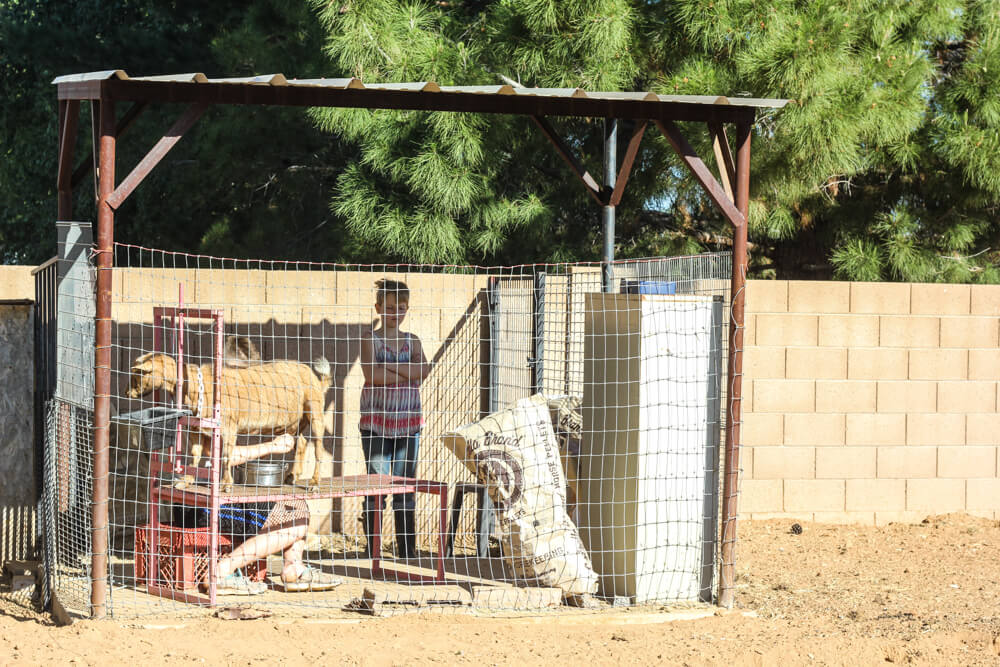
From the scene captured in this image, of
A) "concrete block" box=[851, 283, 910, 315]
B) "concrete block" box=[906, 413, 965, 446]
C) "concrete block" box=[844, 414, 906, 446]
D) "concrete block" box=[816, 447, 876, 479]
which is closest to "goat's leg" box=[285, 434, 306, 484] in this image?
"concrete block" box=[816, 447, 876, 479]

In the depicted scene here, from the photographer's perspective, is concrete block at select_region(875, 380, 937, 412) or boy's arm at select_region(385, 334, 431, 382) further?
concrete block at select_region(875, 380, 937, 412)

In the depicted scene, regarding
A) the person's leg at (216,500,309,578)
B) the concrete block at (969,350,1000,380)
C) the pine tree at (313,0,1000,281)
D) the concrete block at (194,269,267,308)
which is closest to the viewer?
the person's leg at (216,500,309,578)

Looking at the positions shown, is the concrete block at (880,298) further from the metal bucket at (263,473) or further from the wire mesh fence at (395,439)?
the metal bucket at (263,473)

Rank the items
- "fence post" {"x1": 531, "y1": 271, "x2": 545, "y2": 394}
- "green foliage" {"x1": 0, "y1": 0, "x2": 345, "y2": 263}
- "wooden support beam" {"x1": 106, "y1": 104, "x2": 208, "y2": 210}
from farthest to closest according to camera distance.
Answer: "green foliage" {"x1": 0, "y1": 0, "x2": 345, "y2": 263}, "fence post" {"x1": 531, "y1": 271, "x2": 545, "y2": 394}, "wooden support beam" {"x1": 106, "y1": 104, "x2": 208, "y2": 210}

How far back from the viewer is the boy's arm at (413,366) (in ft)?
20.1

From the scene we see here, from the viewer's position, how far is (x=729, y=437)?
224 inches

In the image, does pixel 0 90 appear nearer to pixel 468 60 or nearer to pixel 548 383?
pixel 468 60

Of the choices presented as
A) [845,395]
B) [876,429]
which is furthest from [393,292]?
[876,429]

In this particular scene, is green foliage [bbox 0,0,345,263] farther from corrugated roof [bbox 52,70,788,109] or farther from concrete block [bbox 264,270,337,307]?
corrugated roof [bbox 52,70,788,109]

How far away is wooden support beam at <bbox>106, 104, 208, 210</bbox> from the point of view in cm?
480

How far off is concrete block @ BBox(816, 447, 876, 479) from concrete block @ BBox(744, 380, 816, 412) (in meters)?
0.35

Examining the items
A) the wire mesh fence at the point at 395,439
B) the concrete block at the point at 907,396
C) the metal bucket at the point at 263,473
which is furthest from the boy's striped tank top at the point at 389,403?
the concrete block at the point at 907,396

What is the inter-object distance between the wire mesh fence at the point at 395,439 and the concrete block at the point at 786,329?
110cm

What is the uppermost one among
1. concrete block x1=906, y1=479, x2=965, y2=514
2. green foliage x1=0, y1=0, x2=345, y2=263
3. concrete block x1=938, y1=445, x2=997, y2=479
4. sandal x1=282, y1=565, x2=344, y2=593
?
green foliage x1=0, y1=0, x2=345, y2=263
